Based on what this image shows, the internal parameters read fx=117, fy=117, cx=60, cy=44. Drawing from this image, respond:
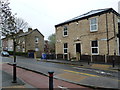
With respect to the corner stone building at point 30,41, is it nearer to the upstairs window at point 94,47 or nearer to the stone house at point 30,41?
the stone house at point 30,41

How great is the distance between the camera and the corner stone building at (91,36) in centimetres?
1427

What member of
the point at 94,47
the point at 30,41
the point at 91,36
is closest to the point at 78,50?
the point at 94,47

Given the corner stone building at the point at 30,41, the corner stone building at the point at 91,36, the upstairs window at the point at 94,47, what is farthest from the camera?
the corner stone building at the point at 30,41

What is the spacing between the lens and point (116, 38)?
14445mm

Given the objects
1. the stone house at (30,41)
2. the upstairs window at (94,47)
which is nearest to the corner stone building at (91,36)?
the upstairs window at (94,47)

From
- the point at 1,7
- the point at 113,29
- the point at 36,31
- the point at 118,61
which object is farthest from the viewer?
the point at 36,31

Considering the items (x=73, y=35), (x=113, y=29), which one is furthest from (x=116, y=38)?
(x=73, y=35)

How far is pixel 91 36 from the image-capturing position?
52.7 feet

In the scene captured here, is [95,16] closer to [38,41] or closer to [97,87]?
[97,87]

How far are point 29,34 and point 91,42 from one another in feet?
88.3

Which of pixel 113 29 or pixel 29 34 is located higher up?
pixel 29 34

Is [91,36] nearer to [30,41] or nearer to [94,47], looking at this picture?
[94,47]

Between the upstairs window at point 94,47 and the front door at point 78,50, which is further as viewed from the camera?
the front door at point 78,50

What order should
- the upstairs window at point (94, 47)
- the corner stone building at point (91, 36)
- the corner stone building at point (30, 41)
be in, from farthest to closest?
the corner stone building at point (30, 41) < the upstairs window at point (94, 47) < the corner stone building at point (91, 36)
